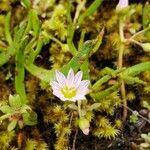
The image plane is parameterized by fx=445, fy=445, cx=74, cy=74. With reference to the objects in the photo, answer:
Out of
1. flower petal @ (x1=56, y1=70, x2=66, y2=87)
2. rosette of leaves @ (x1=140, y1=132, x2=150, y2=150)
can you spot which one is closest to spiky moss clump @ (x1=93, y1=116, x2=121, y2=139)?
rosette of leaves @ (x1=140, y1=132, x2=150, y2=150)

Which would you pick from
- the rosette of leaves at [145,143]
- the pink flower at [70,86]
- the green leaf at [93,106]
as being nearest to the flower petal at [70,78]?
the pink flower at [70,86]

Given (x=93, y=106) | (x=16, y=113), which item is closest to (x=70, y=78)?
(x=93, y=106)

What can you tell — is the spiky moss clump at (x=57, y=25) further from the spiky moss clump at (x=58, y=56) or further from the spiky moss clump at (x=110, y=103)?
the spiky moss clump at (x=110, y=103)

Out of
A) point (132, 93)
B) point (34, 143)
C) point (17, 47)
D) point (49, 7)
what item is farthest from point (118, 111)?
point (49, 7)

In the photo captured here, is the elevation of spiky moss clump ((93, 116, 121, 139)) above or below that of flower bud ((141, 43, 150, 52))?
below

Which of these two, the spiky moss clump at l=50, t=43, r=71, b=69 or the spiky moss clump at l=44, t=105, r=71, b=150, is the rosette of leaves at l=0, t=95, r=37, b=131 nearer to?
the spiky moss clump at l=44, t=105, r=71, b=150
